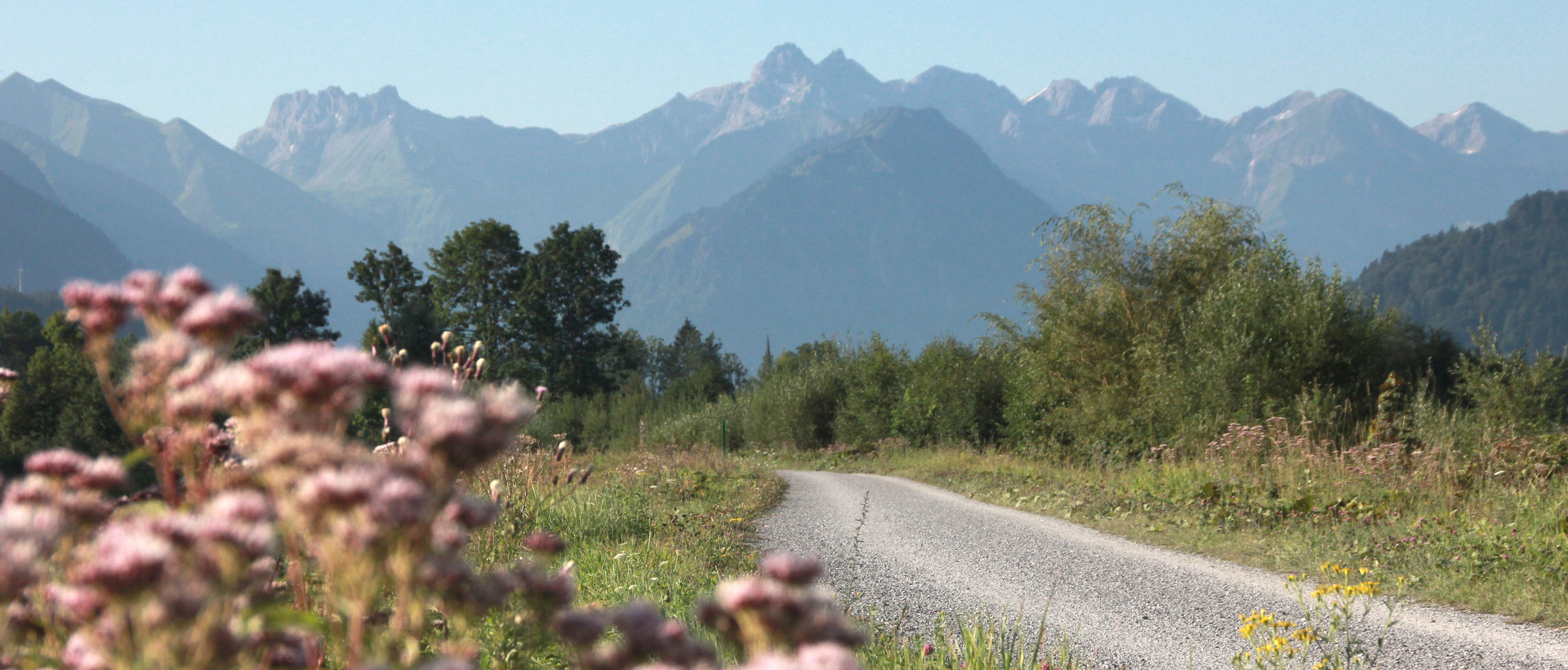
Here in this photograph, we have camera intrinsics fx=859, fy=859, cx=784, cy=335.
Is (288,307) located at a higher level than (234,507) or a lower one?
higher

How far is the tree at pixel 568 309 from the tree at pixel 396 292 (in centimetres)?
392

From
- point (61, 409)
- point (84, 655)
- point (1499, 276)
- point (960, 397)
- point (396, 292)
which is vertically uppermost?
point (1499, 276)

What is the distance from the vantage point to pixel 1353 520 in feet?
27.4

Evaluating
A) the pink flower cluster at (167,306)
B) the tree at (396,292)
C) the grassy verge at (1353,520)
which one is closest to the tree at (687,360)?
the tree at (396,292)

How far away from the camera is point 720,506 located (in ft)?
37.4

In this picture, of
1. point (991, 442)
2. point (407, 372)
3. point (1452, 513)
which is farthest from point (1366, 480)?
point (991, 442)

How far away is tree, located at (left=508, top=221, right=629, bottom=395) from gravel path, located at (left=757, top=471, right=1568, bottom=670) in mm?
26828

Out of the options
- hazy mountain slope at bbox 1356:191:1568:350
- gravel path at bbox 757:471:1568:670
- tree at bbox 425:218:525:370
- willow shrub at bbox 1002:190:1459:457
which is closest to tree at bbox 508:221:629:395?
tree at bbox 425:218:525:370

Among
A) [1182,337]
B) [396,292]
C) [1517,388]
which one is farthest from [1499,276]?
[396,292]

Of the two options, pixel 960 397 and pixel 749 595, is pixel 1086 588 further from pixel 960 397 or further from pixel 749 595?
pixel 960 397

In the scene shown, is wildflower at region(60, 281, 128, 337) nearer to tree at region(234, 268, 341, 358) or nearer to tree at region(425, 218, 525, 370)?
tree at region(425, 218, 525, 370)

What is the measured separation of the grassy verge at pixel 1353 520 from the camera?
6289 millimetres

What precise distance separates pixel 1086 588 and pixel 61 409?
40228 mm

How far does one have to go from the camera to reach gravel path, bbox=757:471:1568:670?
520 centimetres
